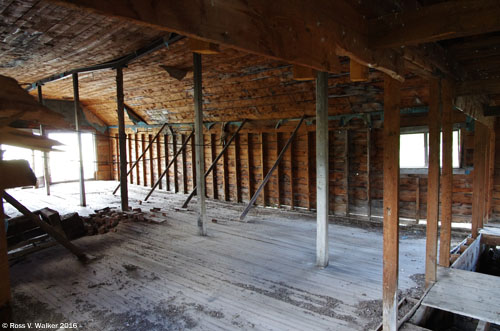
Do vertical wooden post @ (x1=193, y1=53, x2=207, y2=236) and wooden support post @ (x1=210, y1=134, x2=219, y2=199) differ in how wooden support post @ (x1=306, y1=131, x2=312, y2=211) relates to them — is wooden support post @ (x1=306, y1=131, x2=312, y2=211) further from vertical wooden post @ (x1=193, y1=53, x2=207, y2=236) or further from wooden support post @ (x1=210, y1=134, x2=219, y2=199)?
wooden support post @ (x1=210, y1=134, x2=219, y2=199)

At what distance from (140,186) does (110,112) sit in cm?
294

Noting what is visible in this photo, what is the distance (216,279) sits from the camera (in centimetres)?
375

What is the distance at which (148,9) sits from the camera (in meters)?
0.78

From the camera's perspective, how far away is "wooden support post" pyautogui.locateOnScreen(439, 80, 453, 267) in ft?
11.0

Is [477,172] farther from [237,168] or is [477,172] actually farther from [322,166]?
[237,168]

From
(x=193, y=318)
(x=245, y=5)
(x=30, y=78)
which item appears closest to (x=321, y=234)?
(x=193, y=318)

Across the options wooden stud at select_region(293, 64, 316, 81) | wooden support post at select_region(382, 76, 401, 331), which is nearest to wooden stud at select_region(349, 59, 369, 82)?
wooden stud at select_region(293, 64, 316, 81)

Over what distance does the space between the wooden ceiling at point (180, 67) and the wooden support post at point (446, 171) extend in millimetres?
404

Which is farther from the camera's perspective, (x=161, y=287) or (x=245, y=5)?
(x=161, y=287)

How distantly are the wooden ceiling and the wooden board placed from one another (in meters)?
2.16

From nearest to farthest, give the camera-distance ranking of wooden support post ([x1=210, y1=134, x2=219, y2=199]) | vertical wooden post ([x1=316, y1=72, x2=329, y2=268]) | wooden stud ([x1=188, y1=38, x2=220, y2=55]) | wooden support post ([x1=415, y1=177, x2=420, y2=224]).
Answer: wooden stud ([x1=188, y1=38, x2=220, y2=55])
vertical wooden post ([x1=316, y1=72, x2=329, y2=268])
wooden support post ([x1=415, y1=177, x2=420, y2=224])
wooden support post ([x1=210, y1=134, x2=219, y2=199])

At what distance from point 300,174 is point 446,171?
153 inches

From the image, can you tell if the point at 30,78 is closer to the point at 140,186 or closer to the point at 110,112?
the point at 110,112

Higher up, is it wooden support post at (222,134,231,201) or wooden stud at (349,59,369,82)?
wooden stud at (349,59,369,82)
